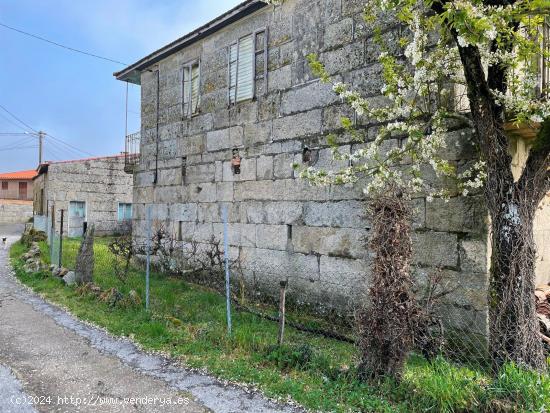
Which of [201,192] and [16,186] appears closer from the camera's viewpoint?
[201,192]

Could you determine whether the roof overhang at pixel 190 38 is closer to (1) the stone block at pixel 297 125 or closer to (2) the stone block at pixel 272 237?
(1) the stone block at pixel 297 125

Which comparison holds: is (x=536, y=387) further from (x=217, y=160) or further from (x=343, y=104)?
(x=217, y=160)

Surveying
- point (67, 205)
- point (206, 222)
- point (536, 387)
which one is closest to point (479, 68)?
point (536, 387)

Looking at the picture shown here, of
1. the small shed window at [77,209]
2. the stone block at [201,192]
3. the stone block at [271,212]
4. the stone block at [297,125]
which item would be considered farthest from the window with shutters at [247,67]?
the small shed window at [77,209]

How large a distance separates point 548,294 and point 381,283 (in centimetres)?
276

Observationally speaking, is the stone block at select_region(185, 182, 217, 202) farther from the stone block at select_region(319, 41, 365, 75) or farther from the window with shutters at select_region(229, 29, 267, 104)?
the stone block at select_region(319, 41, 365, 75)

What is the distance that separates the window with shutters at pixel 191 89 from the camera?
944 centimetres

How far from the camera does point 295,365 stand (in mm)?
4516

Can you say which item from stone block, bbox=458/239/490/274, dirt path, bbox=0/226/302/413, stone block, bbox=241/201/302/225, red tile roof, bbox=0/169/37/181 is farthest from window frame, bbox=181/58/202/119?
red tile roof, bbox=0/169/37/181

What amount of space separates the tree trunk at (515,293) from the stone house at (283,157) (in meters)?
0.84

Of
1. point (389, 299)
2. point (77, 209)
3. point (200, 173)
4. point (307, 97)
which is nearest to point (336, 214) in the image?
point (307, 97)

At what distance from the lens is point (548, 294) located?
5355 millimetres

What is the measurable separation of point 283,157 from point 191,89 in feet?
11.3

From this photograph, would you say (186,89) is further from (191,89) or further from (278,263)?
(278,263)
